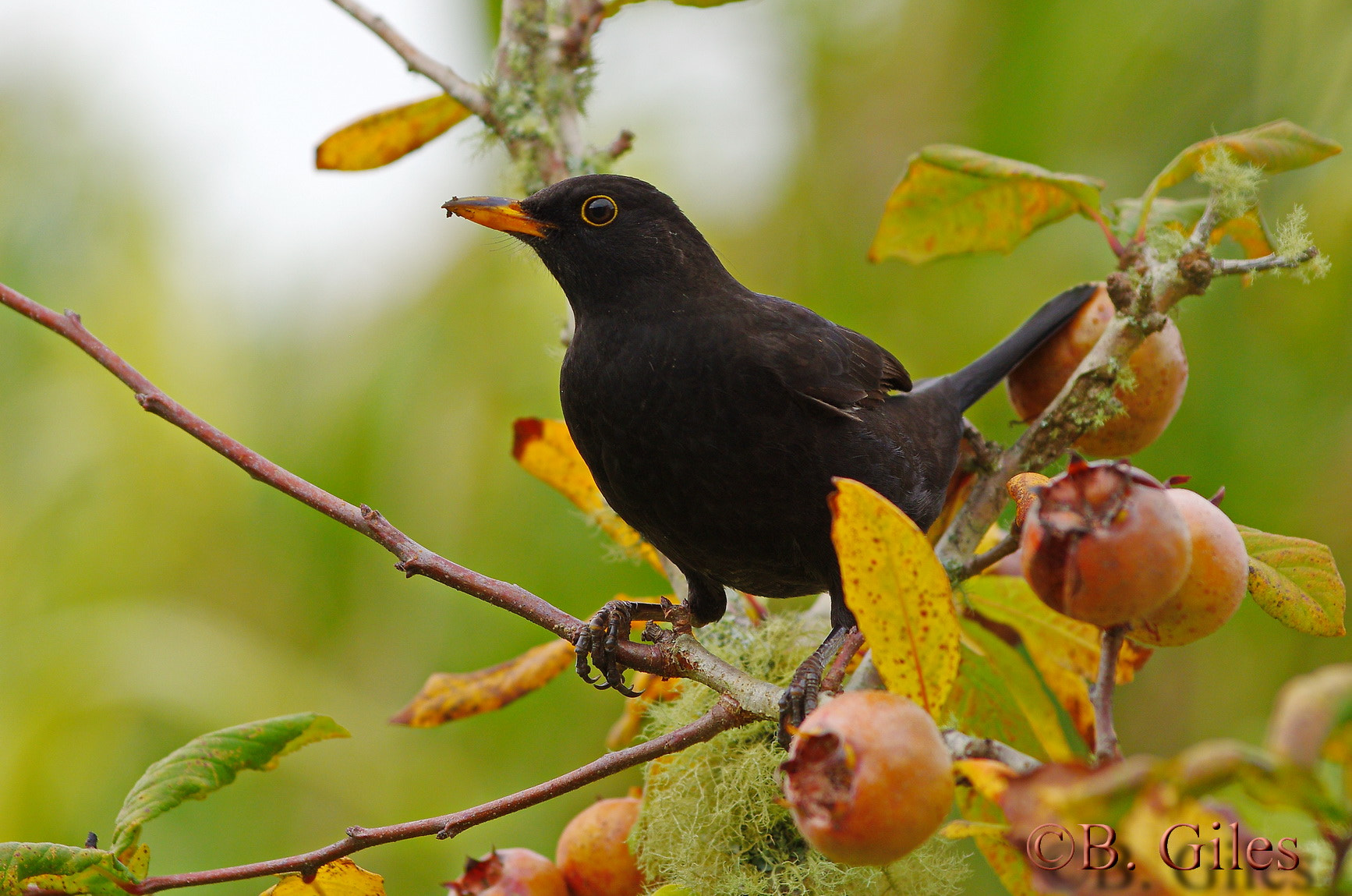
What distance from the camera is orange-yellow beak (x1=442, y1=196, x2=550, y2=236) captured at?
7.13 feet

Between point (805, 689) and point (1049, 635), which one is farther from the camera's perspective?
point (1049, 635)

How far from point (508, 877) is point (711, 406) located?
0.88m

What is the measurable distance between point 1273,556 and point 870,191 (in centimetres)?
364

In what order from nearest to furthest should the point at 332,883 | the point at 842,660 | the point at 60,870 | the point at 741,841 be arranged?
1. the point at 60,870
2. the point at 332,883
3. the point at 741,841
4. the point at 842,660

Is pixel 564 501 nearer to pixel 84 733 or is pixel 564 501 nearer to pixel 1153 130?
pixel 84 733

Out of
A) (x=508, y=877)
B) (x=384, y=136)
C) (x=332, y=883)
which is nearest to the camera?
(x=332, y=883)

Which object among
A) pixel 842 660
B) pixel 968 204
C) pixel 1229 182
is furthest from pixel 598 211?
pixel 1229 182

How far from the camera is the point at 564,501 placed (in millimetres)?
4449

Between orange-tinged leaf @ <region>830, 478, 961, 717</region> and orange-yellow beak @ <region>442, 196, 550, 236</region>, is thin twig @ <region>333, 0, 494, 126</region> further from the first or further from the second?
orange-tinged leaf @ <region>830, 478, 961, 717</region>

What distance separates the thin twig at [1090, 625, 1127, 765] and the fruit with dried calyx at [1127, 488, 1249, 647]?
47 millimetres

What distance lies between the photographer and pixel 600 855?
1633 millimetres

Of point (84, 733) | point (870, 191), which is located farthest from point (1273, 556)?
point (84, 733)

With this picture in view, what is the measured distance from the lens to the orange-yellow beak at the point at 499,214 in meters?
2.17

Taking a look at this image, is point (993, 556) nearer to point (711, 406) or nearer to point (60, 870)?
point (711, 406)
